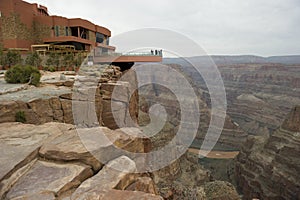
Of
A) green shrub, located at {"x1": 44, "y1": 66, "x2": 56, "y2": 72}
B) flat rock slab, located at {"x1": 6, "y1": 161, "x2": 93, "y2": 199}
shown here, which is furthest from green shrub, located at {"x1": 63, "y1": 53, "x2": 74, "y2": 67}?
flat rock slab, located at {"x1": 6, "y1": 161, "x2": 93, "y2": 199}

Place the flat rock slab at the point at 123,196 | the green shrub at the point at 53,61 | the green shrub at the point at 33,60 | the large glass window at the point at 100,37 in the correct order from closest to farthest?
the flat rock slab at the point at 123,196, the green shrub at the point at 33,60, the green shrub at the point at 53,61, the large glass window at the point at 100,37

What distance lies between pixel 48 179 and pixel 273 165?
3211cm

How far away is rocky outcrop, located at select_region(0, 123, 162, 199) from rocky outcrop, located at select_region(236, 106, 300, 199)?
26998mm

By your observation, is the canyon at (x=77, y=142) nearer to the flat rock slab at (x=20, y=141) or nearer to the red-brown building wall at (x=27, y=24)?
the flat rock slab at (x=20, y=141)

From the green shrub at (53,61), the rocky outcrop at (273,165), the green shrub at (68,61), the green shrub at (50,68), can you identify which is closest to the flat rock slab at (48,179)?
the green shrub at (50,68)

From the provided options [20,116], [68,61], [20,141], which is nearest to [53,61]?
[68,61]

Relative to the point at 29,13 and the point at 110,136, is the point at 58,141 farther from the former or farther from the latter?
the point at 29,13

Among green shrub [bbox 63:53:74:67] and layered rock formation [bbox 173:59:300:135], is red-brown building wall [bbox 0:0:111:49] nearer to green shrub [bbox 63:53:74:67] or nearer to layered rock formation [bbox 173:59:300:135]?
green shrub [bbox 63:53:74:67]

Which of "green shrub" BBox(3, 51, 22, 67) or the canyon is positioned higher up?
"green shrub" BBox(3, 51, 22, 67)

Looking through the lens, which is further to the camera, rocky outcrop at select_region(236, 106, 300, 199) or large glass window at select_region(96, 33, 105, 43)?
large glass window at select_region(96, 33, 105, 43)

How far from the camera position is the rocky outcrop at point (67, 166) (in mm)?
3014

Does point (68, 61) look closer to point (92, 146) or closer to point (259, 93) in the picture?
point (92, 146)

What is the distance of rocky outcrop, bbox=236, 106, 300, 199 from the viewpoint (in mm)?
25781

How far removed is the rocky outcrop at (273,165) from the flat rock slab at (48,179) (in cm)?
2774
